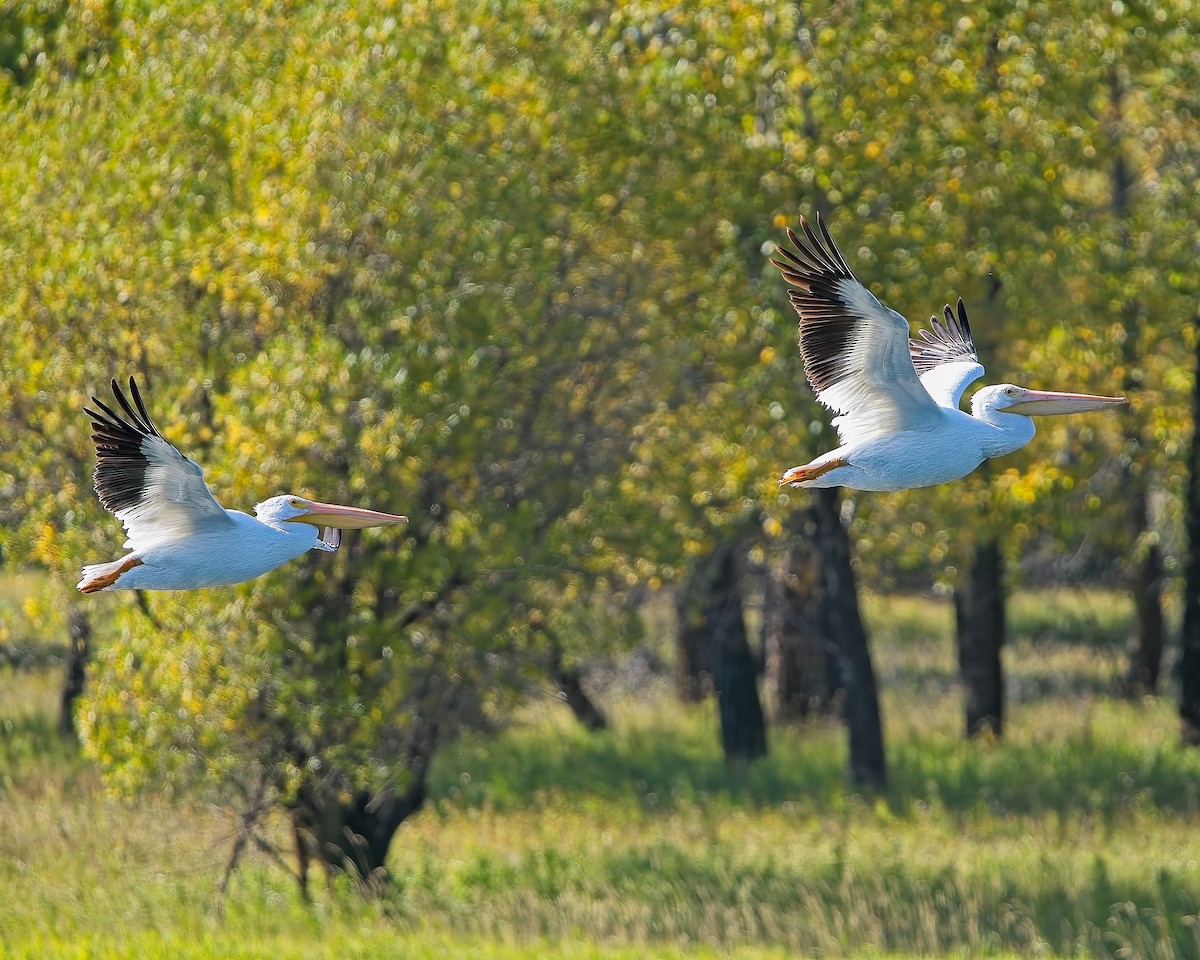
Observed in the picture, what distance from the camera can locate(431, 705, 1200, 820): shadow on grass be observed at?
1691 cm

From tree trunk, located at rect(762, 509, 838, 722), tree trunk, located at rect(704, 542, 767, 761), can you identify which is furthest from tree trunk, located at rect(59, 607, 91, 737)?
tree trunk, located at rect(762, 509, 838, 722)

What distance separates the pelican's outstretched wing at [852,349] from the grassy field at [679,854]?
184 inches

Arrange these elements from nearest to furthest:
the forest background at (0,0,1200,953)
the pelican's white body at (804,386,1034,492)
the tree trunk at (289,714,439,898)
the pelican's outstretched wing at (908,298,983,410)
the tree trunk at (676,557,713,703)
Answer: the pelican's white body at (804,386,1034,492), the pelican's outstretched wing at (908,298,983,410), the forest background at (0,0,1200,953), the tree trunk at (289,714,439,898), the tree trunk at (676,557,713,703)

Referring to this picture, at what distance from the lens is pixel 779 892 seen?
1298 centimetres

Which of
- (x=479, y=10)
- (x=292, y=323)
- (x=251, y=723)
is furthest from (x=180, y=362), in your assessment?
(x=479, y=10)

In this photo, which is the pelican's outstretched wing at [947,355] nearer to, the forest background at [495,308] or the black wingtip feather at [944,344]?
the black wingtip feather at [944,344]

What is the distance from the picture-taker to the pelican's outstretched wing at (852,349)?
24.1 ft

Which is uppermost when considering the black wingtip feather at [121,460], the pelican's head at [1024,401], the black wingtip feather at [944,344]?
the black wingtip feather at [944,344]

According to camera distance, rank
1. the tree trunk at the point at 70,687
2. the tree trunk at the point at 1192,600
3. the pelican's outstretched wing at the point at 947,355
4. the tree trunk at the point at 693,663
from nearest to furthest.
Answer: the pelican's outstretched wing at the point at 947,355, the tree trunk at the point at 1192,600, the tree trunk at the point at 70,687, the tree trunk at the point at 693,663

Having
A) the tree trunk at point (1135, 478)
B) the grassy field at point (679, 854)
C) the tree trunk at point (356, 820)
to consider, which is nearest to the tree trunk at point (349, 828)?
the tree trunk at point (356, 820)

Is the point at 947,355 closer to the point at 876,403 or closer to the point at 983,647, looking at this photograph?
the point at 876,403

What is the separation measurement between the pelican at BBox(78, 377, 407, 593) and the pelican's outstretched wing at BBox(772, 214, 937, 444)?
6.67 ft

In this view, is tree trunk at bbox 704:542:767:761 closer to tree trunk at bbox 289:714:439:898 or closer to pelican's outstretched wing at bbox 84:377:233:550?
tree trunk at bbox 289:714:439:898

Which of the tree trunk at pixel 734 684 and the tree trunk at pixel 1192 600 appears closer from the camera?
the tree trunk at pixel 1192 600
